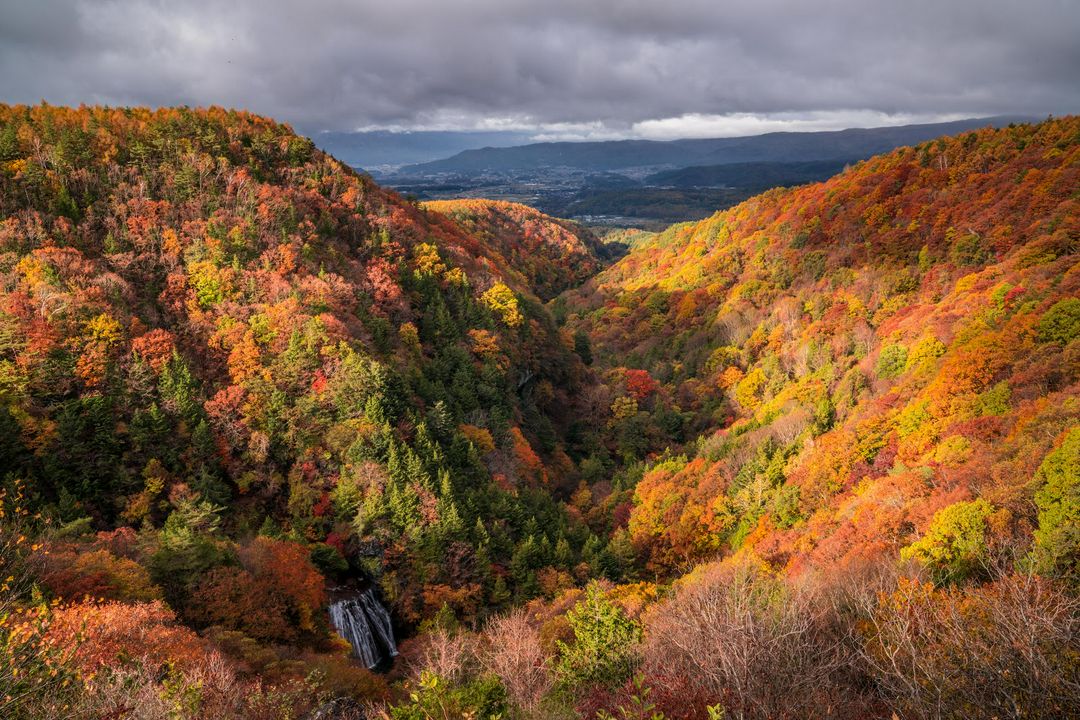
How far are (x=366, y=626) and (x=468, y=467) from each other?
18.8m

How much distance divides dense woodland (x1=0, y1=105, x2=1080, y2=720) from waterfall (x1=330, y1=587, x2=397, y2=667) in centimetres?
156

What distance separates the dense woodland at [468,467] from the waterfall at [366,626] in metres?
1.56

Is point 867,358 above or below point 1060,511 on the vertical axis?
below

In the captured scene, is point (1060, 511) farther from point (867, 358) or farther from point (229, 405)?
point (229, 405)

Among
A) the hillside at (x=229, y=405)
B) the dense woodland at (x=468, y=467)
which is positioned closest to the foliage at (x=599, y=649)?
the dense woodland at (x=468, y=467)

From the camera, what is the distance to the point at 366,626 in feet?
136

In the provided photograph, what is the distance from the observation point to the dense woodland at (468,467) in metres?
17.5

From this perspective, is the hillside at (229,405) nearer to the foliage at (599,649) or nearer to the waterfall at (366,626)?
the waterfall at (366,626)

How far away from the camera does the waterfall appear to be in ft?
130

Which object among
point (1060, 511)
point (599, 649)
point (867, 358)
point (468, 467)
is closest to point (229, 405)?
point (468, 467)

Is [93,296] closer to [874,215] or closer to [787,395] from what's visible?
[787,395]

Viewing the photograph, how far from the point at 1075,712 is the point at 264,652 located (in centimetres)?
3030

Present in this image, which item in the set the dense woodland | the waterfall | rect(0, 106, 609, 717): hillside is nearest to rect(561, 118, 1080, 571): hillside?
the dense woodland

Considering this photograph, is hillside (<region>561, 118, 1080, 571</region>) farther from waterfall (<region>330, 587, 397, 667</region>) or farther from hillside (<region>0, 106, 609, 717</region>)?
waterfall (<region>330, 587, 397, 667</region>)
